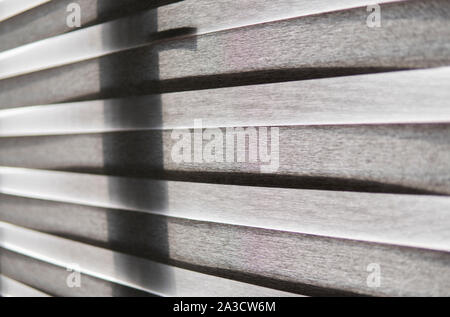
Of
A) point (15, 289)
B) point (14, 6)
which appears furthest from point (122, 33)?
point (15, 289)

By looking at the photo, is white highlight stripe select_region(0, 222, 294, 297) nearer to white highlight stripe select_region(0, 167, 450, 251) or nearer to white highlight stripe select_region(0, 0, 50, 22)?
white highlight stripe select_region(0, 167, 450, 251)

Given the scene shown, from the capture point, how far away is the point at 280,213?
0.92 metres

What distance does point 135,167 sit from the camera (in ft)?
3.95

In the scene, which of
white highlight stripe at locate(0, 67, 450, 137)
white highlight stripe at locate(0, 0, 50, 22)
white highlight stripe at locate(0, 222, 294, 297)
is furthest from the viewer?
white highlight stripe at locate(0, 0, 50, 22)

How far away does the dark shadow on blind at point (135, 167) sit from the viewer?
1128 millimetres

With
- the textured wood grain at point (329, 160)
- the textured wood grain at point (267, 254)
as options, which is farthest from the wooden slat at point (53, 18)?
the textured wood grain at point (267, 254)

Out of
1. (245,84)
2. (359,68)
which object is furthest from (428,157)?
(245,84)

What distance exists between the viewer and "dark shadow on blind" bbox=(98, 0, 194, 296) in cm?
113

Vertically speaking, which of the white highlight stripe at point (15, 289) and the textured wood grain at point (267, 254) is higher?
the textured wood grain at point (267, 254)

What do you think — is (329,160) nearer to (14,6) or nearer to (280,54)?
(280,54)

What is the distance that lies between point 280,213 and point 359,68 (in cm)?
35

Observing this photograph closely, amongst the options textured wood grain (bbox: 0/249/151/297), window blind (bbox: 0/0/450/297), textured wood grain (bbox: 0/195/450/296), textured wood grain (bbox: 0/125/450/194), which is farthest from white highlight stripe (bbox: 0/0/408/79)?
textured wood grain (bbox: 0/249/151/297)

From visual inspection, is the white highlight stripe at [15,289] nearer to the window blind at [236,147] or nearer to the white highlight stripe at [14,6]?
the window blind at [236,147]
